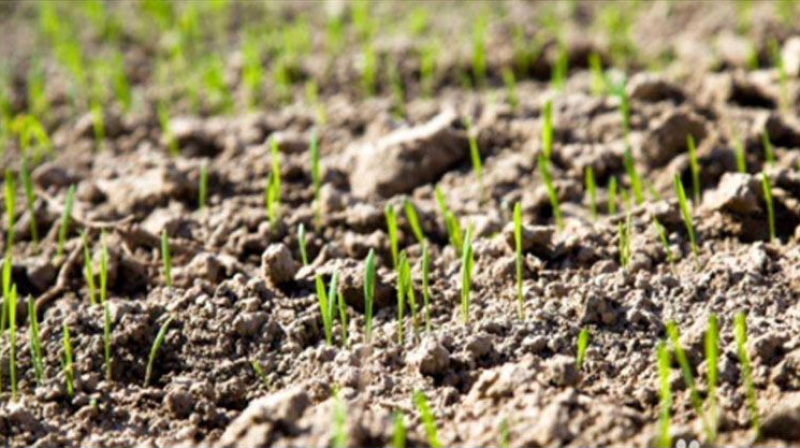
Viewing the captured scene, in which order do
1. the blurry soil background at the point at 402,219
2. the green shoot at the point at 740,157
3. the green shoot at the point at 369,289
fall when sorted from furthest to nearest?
the green shoot at the point at 740,157 < the green shoot at the point at 369,289 < the blurry soil background at the point at 402,219

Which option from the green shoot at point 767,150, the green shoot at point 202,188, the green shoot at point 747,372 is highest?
the green shoot at point 202,188

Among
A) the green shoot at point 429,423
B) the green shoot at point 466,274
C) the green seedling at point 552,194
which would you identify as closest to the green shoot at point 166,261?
the green shoot at point 466,274

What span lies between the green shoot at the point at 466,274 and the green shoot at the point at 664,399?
426mm

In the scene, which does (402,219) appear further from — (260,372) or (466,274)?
(260,372)

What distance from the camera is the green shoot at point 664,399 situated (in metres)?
1.73

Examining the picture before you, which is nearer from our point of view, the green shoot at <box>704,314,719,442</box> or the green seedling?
the green shoot at <box>704,314,719,442</box>

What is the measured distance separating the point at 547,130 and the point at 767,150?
1.88ft

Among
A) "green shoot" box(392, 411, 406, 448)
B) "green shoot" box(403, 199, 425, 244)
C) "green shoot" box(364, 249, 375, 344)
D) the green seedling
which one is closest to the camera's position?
"green shoot" box(392, 411, 406, 448)

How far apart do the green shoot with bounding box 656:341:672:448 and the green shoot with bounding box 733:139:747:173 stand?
2.99 feet

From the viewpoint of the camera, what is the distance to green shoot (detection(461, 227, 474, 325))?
6.97 ft

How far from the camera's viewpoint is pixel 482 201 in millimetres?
2857

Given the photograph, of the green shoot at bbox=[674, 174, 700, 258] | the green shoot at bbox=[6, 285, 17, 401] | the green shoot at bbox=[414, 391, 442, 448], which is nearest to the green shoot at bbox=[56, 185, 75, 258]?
the green shoot at bbox=[6, 285, 17, 401]

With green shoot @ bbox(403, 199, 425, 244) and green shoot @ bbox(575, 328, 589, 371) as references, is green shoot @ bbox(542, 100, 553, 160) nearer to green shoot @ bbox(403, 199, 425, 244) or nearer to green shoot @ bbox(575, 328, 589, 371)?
green shoot @ bbox(403, 199, 425, 244)

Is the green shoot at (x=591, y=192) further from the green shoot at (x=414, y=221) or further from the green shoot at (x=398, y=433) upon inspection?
the green shoot at (x=398, y=433)
